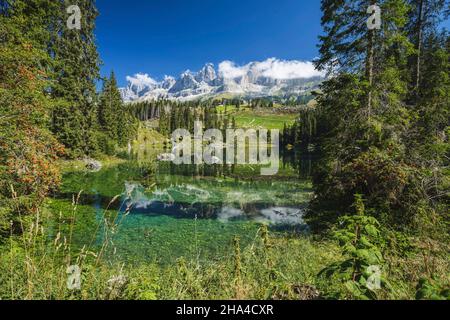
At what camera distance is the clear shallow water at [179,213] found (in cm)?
1426

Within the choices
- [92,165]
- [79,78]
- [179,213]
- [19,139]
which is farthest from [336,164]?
[92,165]

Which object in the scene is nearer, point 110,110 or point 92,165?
point 92,165

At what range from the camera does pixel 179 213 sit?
69.9 ft

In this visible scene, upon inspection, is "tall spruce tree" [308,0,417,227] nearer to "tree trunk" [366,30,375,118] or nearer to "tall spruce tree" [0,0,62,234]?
"tree trunk" [366,30,375,118]

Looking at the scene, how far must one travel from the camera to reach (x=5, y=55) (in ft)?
30.8

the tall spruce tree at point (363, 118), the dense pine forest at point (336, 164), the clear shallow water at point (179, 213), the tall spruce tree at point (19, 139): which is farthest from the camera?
the clear shallow water at point (179, 213)

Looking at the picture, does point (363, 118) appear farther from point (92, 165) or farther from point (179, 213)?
point (92, 165)

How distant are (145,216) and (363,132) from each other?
15.2 meters

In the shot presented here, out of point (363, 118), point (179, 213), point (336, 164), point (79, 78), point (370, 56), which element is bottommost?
point (179, 213)

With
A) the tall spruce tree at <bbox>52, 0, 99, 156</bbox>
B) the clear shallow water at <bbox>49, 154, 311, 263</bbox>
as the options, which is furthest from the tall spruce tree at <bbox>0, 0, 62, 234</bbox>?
the tall spruce tree at <bbox>52, 0, 99, 156</bbox>

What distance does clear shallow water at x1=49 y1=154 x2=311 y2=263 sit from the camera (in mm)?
14262

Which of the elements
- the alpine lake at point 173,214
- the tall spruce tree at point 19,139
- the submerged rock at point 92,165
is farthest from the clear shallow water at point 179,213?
the submerged rock at point 92,165

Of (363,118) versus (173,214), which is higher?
(363,118)

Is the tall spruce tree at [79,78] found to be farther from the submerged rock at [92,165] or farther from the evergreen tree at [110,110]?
the evergreen tree at [110,110]
